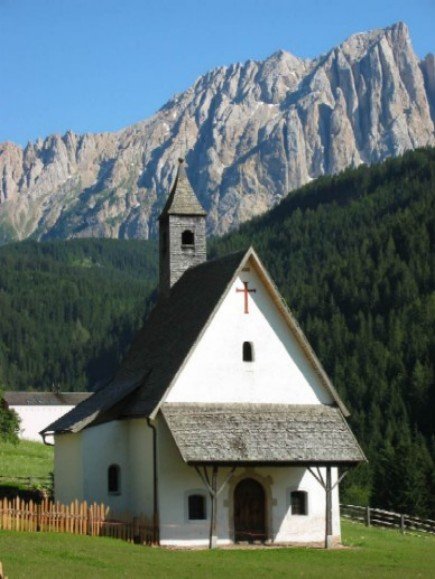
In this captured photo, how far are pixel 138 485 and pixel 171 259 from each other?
1032cm

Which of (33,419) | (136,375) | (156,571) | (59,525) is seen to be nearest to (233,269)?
(136,375)

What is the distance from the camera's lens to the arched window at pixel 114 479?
144 ft

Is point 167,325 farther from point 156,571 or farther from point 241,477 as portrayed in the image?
point 156,571

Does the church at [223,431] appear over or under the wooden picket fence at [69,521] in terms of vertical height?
over

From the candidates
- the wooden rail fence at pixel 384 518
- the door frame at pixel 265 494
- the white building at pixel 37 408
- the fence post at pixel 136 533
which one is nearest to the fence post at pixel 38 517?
the fence post at pixel 136 533

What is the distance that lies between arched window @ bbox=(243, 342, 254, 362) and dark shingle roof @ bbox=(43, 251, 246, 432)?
1.90 m

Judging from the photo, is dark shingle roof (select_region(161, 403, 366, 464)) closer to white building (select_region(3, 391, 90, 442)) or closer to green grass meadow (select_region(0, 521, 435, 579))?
green grass meadow (select_region(0, 521, 435, 579))

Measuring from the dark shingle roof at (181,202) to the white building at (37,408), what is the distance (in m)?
83.1

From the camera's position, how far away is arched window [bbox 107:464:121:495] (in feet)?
144

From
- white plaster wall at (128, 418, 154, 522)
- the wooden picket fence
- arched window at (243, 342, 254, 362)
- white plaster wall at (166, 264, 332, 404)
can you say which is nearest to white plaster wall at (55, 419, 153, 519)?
white plaster wall at (128, 418, 154, 522)

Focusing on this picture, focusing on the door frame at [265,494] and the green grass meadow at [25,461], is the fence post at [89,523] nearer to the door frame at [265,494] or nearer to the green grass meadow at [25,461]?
the door frame at [265,494]

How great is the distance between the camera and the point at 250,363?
42750 mm

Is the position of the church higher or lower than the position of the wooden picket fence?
higher

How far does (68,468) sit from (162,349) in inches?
238
